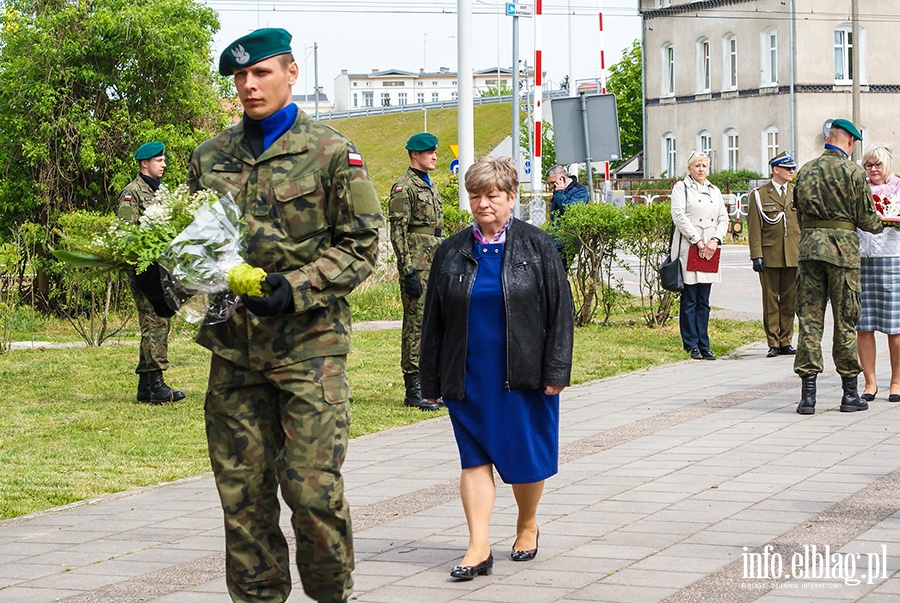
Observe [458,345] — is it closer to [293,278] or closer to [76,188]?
[293,278]

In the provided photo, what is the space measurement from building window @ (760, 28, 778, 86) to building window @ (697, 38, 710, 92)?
182 inches

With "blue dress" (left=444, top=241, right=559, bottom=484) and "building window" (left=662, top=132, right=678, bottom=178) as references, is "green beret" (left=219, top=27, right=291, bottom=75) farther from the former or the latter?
"building window" (left=662, top=132, right=678, bottom=178)

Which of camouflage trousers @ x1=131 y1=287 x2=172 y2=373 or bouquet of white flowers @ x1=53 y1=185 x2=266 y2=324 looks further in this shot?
camouflage trousers @ x1=131 y1=287 x2=172 y2=373

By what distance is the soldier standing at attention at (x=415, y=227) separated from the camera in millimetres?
10602

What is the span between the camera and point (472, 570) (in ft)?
18.3

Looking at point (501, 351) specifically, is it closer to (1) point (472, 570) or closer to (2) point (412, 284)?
(1) point (472, 570)

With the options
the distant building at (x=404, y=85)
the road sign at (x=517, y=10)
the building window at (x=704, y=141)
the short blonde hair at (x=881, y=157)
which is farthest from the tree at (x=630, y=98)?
the distant building at (x=404, y=85)

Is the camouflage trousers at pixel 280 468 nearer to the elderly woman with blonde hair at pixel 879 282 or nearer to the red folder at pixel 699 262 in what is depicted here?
the elderly woman with blonde hair at pixel 879 282

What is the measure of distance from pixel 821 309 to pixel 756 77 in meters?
49.1

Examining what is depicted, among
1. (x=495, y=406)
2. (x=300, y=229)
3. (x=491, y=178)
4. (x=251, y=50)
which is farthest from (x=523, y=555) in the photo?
(x=251, y=50)

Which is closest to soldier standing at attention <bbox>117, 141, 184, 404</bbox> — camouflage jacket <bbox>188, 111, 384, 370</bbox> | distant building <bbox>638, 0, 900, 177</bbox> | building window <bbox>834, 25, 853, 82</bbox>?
camouflage jacket <bbox>188, 111, 384, 370</bbox>

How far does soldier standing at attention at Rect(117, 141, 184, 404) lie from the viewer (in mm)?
10875

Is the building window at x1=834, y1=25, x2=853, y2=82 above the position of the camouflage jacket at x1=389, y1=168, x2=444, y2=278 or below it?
above

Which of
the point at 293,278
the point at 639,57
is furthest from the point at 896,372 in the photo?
the point at 639,57
